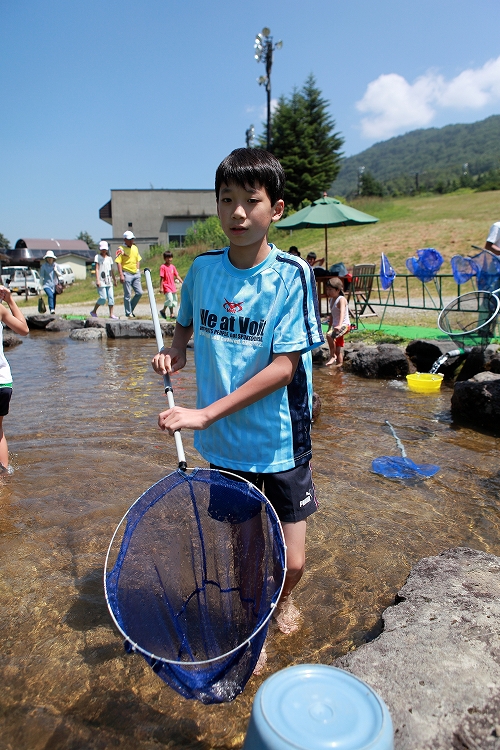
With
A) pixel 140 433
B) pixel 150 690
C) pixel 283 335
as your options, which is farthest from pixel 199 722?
pixel 140 433

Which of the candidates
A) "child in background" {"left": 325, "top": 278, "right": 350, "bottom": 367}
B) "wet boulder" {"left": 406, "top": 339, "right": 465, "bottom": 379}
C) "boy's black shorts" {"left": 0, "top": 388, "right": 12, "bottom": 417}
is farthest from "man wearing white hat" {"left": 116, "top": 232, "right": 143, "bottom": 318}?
"boy's black shorts" {"left": 0, "top": 388, "right": 12, "bottom": 417}

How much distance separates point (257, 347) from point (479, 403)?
4046mm

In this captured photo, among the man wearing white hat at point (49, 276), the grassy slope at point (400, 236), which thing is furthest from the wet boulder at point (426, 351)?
the grassy slope at point (400, 236)

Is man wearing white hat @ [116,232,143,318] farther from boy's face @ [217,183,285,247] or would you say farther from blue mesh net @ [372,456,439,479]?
boy's face @ [217,183,285,247]

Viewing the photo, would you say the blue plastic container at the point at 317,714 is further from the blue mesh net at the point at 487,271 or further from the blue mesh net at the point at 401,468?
the blue mesh net at the point at 487,271

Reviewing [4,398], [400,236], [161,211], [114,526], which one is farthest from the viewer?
[161,211]

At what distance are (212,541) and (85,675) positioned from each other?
2.42 ft

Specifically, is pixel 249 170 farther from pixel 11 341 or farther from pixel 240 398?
pixel 11 341

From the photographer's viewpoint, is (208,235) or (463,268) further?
(208,235)

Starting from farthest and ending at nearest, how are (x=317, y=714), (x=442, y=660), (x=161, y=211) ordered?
(x=161, y=211) → (x=442, y=660) → (x=317, y=714)

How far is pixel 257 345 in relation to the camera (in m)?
A: 2.09

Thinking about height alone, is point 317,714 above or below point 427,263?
below

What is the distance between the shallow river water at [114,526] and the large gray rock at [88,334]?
5.17 m

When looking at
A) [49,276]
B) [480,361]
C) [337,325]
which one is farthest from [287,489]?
[49,276]
